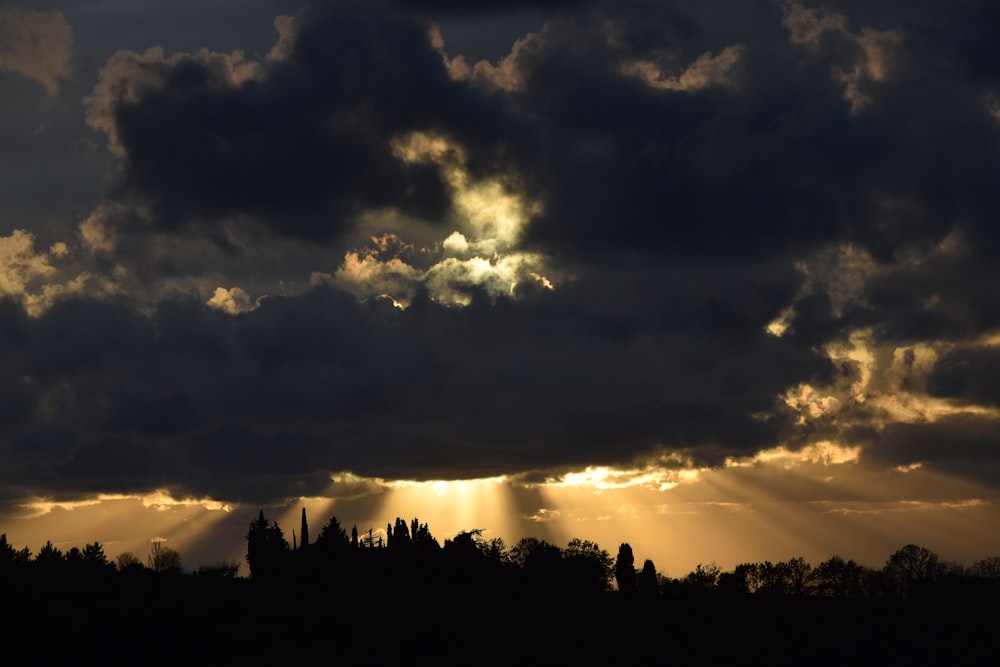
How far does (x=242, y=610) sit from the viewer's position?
636 ft

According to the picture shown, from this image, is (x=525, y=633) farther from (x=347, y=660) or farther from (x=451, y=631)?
(x=347, y=660)

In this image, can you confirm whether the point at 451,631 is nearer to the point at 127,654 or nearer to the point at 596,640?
the point at 596,640

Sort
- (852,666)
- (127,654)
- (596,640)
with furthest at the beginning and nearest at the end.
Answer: (596,640) < (852,666) < (127,654)

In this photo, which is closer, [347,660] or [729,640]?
[347,660]

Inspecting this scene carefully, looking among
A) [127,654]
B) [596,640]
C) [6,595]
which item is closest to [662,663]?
[596,640]

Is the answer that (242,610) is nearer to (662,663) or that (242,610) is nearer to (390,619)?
(390,619)

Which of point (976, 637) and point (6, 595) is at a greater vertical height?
point (6, 595)

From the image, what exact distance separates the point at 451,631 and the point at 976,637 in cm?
8677

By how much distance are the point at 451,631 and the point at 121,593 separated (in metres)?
56.7

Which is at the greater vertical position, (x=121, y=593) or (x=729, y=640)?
(x=121, y=593)

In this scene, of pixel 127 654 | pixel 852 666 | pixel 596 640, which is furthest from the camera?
pixel 596 640

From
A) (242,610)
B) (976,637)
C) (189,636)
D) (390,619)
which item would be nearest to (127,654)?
(189,636)

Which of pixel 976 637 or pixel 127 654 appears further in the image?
pixel 976 637

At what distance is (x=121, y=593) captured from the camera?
199 meters
